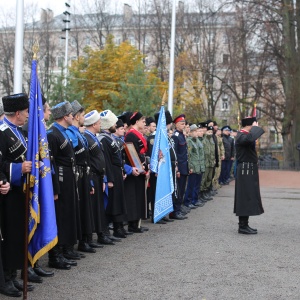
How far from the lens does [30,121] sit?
6.61 metres

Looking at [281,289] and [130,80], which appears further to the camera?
[130,80]

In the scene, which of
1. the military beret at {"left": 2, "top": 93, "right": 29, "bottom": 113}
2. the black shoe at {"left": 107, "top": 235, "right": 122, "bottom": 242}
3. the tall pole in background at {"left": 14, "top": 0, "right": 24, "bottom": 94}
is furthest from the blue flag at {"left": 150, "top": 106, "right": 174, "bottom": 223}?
the military beret at {"left": 2, "top": 93, "right": 29, "bottom": 113}

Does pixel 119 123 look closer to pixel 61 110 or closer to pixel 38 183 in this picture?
pixel 61 110

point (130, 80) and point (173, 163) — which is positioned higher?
point (130, 80)

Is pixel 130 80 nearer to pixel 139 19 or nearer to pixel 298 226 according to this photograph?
pixel 298 226

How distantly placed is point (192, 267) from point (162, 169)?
4.48m

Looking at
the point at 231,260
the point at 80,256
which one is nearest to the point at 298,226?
the point at 231,260

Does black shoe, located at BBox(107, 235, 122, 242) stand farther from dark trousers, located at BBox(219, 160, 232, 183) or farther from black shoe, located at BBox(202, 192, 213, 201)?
dark trousers, located at BBox(219, 160, 232, 183)

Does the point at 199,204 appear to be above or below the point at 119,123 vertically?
below

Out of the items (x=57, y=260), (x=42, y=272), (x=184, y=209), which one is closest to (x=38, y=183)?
(x=42, y=272)

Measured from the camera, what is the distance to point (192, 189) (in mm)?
15742

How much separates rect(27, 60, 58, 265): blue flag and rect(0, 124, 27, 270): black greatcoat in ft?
0.44

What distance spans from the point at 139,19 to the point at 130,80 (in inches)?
1024

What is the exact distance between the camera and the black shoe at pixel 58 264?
805cm
